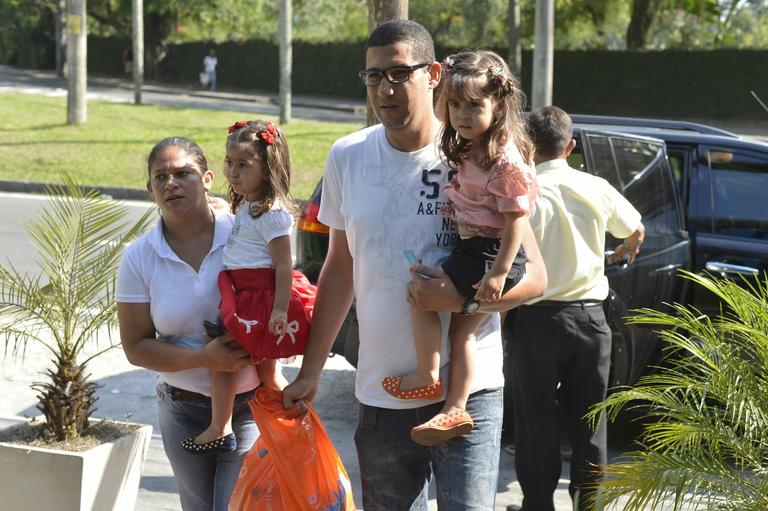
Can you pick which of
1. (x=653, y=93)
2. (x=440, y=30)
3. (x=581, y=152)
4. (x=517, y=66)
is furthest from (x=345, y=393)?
(x=440, y=30)

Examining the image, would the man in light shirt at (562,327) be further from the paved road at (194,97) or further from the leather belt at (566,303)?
the paved road at (194,97)

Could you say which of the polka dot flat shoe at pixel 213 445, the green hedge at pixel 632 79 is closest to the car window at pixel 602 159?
the polka dot flat shoe at pixel 213 445

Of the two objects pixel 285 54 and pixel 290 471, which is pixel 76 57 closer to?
pixel 285 54

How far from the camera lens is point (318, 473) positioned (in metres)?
3.25

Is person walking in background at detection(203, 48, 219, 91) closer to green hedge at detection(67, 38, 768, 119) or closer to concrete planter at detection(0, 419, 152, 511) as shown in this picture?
green hedge at detection(67, 38, 768, 119)

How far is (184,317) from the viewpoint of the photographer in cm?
351

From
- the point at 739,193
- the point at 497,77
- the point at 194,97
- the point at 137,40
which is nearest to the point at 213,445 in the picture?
the point at 497,77

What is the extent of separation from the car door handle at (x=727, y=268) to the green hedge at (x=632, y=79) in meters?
26.4

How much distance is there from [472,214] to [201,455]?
135cm

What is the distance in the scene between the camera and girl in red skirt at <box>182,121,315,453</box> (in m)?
3.41

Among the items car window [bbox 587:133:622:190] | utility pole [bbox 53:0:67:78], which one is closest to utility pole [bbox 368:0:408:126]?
car window [bbox 587:133:622:190]

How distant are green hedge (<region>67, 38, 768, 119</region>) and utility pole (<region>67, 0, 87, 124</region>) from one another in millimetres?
18554

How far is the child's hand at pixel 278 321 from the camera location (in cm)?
339

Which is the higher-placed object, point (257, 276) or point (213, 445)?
point (257, 276)
